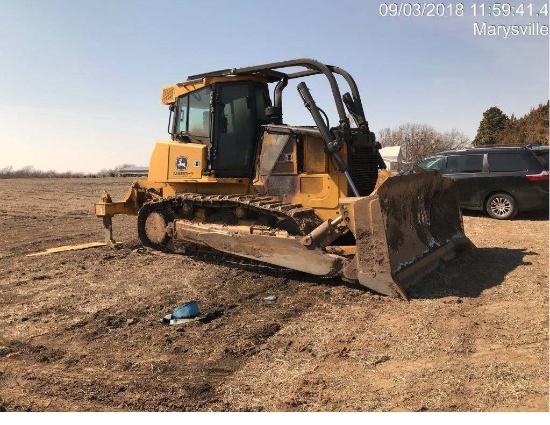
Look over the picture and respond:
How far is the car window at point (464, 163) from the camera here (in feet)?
37.7

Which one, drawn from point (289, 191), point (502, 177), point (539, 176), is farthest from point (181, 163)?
point (539, 176)

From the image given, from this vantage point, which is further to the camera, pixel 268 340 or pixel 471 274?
pixel 471 274

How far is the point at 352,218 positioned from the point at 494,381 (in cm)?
234

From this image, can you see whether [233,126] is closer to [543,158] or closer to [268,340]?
[268,340]

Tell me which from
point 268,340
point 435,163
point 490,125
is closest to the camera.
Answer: point 268,340

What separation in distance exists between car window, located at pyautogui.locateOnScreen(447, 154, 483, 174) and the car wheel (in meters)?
0.82

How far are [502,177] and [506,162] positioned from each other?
42 cm

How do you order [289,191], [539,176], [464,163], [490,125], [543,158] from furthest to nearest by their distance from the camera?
[490,125] → [464,163] → [543,158] → [539,176] → [289,191]

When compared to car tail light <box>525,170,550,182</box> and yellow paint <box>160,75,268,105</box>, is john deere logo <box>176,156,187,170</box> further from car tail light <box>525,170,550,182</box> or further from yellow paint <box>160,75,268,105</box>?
car tail light <box>525,170,550,182</box>

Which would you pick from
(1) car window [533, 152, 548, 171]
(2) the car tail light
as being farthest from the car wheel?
(1) car window [533, 152, 548, 171]

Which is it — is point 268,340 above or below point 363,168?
below

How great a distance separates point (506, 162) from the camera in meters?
11.1

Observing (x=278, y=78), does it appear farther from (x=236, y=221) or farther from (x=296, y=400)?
(x=296, y=400)

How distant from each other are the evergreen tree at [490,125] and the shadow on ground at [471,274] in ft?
103
